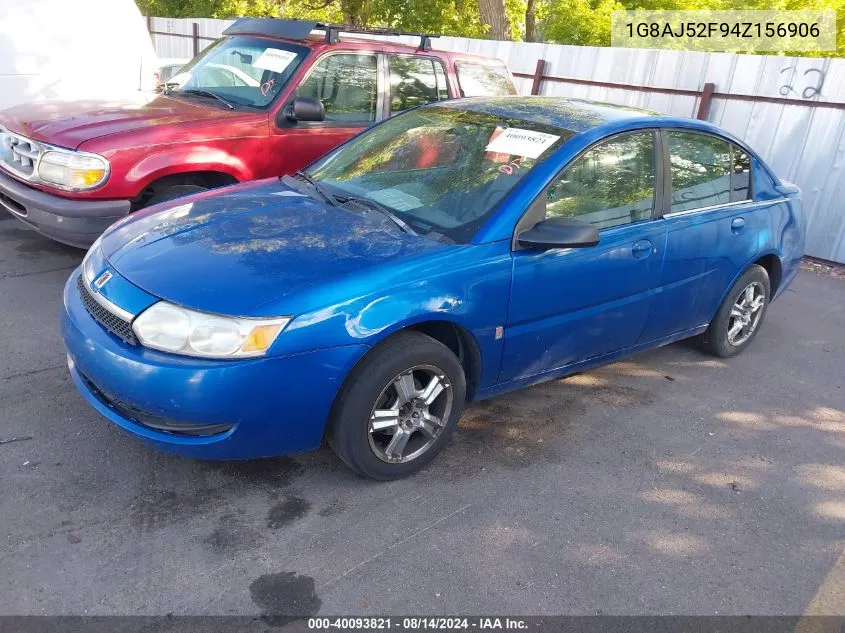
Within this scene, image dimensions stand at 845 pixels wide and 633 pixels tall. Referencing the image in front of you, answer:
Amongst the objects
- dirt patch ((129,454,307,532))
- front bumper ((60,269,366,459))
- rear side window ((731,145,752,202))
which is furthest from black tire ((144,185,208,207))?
rear side window ((731,145,752,202))

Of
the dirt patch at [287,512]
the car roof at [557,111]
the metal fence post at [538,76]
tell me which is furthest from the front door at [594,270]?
the metal fence post at [538,76]

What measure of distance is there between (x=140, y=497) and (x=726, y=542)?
253 centimetres

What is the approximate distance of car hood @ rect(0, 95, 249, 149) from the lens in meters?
5.09

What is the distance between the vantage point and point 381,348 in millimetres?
3182

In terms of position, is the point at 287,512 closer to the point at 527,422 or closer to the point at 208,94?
the point at 527,422

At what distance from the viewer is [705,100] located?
8.65 m

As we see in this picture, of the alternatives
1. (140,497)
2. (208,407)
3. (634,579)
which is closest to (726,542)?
(634,579)

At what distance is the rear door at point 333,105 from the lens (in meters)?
5.79

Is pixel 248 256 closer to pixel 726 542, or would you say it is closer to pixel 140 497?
pixel 140 497

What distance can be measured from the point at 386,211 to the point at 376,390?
1006 mm

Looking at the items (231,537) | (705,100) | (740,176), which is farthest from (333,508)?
(705,100)

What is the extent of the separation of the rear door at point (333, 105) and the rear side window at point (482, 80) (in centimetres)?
87

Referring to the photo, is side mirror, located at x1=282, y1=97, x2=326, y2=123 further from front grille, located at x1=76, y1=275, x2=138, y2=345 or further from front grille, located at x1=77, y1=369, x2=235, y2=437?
front grille, located at x1=77, y1=369, x2=235, y2=437

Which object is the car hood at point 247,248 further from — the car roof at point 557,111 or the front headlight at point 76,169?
the front headlight at point 76,169
